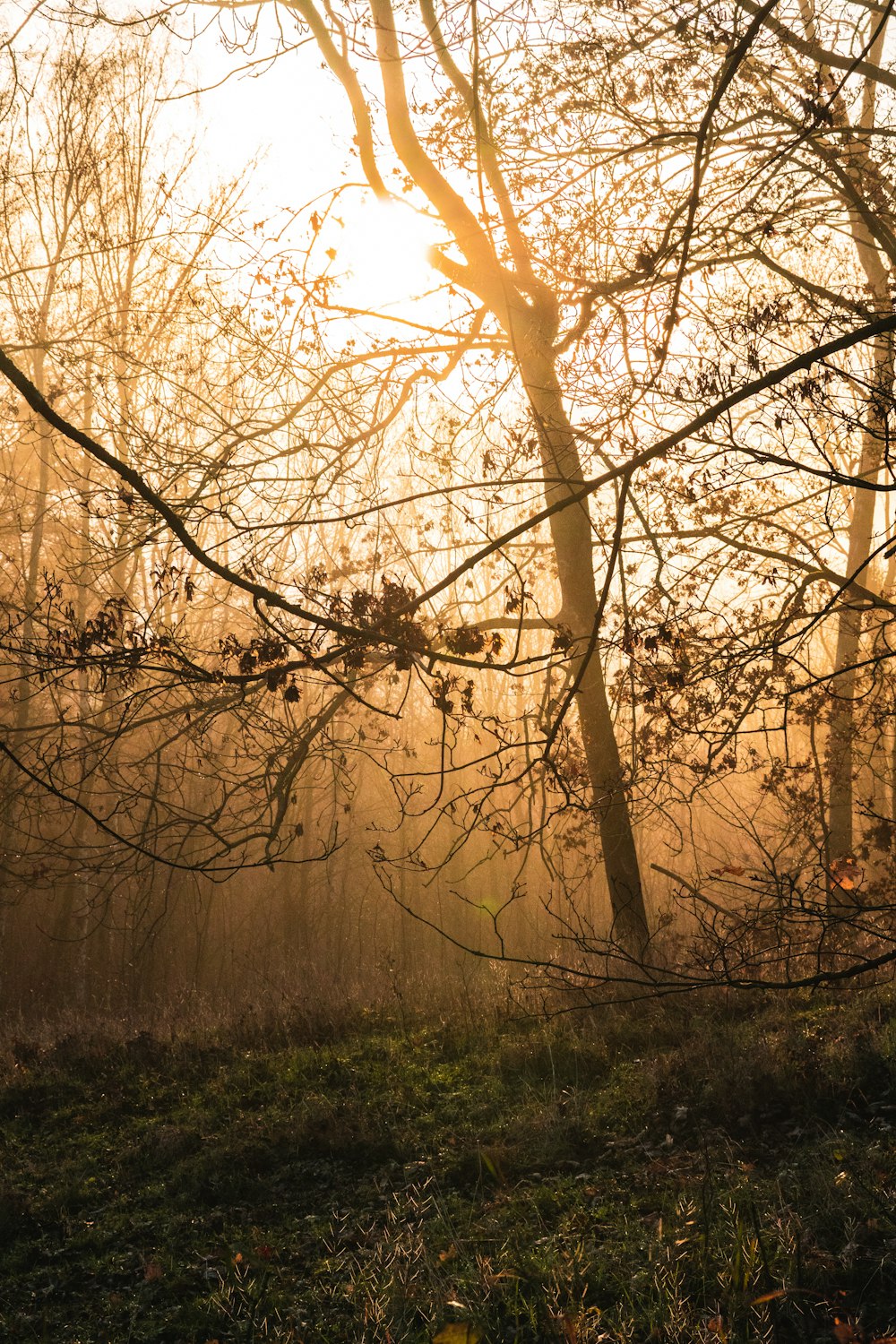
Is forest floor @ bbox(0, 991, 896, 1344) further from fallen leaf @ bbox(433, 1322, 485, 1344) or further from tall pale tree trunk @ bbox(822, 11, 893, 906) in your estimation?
tall pale tree trunk @ bbox(822, 11, 893, 906)

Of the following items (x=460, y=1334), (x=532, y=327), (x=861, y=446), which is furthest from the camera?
(x=861, y=446)

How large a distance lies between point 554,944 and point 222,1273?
10847 mm

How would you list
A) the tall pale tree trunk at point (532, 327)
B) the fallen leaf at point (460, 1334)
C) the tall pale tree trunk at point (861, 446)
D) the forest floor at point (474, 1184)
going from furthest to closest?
the tall pale tree trunk at point (532, 327) → the tall pale tree trunk at point (861, 446) → the forest floor at point (474, 1184) → the fallen leaf at point (460, 1334)

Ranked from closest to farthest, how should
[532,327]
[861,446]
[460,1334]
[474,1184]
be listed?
[460,1334]
[474,1184]
[532,327]
[861,446]

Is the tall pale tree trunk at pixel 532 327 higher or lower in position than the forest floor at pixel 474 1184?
higher

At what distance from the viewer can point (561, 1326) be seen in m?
3.85

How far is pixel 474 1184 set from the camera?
232 inches

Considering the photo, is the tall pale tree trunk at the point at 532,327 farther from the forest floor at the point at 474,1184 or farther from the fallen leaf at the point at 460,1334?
the fallen leaf at the point at 460,1334

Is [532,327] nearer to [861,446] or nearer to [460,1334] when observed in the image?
[861,446]

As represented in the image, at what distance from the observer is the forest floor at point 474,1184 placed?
13.5 feet

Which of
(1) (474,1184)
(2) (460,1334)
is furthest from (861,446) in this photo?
(2) (460,1334)

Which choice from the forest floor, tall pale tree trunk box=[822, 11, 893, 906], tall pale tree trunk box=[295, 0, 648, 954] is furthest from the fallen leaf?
tall pale tree trunk box=[295, 0, 648, 954]

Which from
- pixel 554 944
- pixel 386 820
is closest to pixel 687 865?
pixel 386 820

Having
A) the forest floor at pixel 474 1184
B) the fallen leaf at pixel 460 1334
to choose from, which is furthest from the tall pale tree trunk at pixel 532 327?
the fallen leaf at pixel 460 1334
